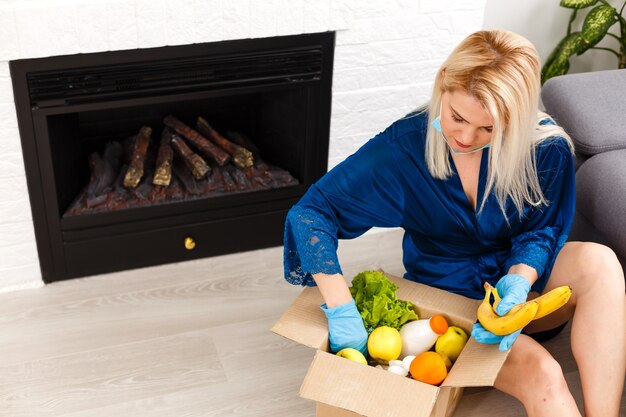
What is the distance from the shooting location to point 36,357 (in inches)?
81.4

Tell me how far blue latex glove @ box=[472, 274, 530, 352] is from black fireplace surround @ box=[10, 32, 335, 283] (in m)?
0.86

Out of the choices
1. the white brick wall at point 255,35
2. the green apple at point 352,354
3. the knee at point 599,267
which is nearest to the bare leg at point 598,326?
the knee at point 599,267

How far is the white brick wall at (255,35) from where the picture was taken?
1.98 metres

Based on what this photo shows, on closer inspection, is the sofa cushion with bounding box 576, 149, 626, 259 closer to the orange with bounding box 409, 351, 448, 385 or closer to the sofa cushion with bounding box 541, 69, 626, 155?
the sofa cushion with bounding box 541, 69, 626, 155

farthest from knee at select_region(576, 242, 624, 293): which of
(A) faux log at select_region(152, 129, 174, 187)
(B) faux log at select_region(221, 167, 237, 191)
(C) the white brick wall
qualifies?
(A) faux log at select_region(152, 129, 174, 187)

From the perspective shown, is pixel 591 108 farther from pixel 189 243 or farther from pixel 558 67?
pixel 189 243

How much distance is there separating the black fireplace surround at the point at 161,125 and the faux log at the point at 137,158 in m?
0.07

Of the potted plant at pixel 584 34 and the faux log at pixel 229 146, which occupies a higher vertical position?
the potted plant at pixel 584 34

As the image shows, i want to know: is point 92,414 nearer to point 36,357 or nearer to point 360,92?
point 36,357

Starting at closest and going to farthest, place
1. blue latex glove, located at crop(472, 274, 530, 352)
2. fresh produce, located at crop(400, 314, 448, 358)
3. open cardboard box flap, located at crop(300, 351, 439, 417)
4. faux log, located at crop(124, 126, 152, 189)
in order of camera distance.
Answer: open cardboard box flap, located at crop(300, 351, 439, 417) → blue latex glove, located at crop(472, 274, 530, 352) → fresh produce, located at crop(400, 314, 448, 358) → faux log, located at crop(124, 126, 152, 189)

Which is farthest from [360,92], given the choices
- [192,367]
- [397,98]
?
[192,367]

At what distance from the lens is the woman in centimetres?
161

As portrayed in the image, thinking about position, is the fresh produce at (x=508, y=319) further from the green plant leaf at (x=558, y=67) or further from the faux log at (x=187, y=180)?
the green plant leaf at (x=558, y=67)

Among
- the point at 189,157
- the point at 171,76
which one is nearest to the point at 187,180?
the point at 189,157
